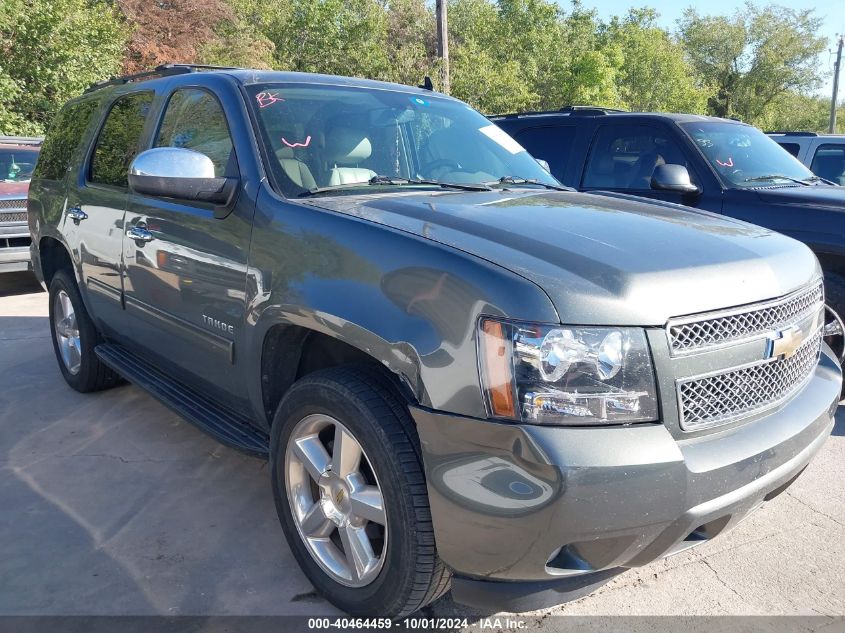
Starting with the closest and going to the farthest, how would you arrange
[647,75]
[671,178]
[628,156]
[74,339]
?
[74,339], [671,178], [628,156], [647,75]

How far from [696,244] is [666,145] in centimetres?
363

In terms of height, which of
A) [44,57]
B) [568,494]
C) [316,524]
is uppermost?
[44,57]

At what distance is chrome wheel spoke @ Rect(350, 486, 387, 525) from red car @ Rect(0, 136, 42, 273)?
6994 mm

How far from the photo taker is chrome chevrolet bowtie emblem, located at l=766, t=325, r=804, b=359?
2.18m

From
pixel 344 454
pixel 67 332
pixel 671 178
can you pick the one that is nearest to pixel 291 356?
pixel 344 454

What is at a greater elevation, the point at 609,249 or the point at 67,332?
the point at 609,249

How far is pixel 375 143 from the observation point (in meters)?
3.16

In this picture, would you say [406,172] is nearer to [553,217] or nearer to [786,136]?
[553,217]

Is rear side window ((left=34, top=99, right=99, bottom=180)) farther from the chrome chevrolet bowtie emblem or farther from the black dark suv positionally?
the chrome chevrolet bowtie emblem

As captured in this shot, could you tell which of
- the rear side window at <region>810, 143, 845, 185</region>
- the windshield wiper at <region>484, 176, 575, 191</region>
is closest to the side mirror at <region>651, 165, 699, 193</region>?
the windshield wiper at <region>484, 176, 575, 191</region>

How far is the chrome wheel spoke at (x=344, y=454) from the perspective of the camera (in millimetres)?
2295

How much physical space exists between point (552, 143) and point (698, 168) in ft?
4.58

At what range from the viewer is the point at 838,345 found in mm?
4473

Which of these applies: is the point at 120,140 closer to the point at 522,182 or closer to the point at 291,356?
the point at 291,356
